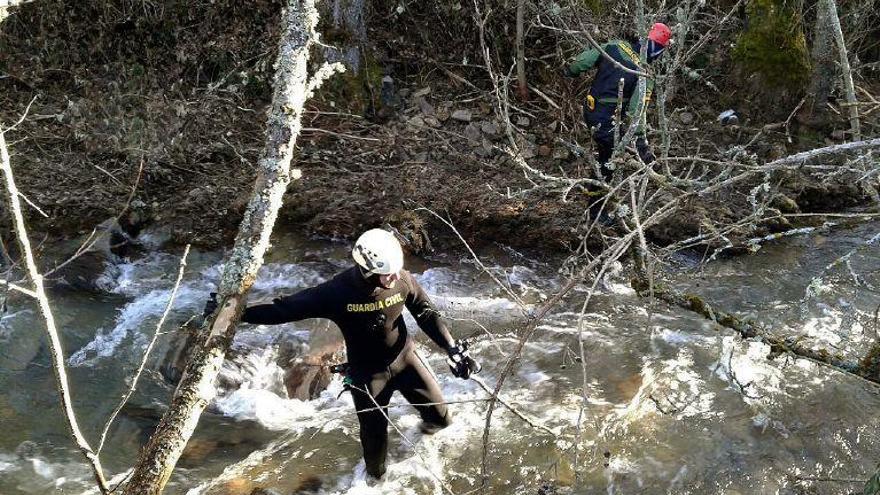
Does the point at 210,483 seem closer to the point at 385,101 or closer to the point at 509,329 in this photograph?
the point at 509,329

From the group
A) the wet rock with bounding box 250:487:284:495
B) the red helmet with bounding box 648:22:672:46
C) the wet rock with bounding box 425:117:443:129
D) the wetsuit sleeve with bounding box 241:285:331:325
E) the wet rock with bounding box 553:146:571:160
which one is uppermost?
the red helmet with bounding box 648:22:672:46

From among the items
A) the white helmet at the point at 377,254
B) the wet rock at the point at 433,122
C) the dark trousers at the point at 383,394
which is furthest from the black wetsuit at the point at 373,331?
the wet rock at the point at 433,122

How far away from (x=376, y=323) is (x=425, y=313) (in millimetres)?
438

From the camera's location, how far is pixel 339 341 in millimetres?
6566

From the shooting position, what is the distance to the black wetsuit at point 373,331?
4.55 metres

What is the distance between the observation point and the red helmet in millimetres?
6559

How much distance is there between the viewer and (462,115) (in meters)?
9.57

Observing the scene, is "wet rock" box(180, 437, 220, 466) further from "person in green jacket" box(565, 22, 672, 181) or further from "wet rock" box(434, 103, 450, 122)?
"wet rock" box(434, 103, 450, 122)

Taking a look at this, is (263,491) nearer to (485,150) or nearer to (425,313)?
(425,313)

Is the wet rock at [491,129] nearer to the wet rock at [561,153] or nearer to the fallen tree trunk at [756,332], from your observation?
the wet rock at [561,153]

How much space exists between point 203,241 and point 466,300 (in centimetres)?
324

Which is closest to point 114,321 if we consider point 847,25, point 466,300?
point 466,300

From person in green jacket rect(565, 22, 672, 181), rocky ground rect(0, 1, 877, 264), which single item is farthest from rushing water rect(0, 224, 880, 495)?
person in green jacket rect(565, 22, 672, 181)

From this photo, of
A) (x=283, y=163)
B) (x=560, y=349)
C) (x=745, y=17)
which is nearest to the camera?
(x=283, y=163)
